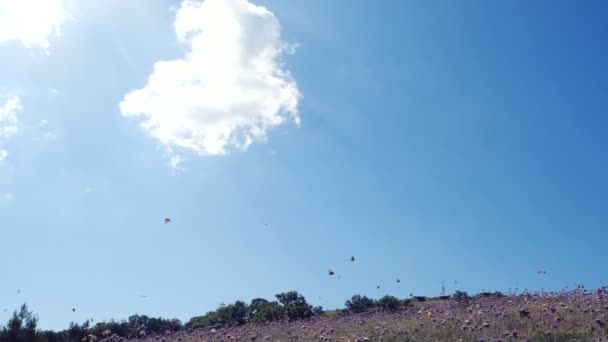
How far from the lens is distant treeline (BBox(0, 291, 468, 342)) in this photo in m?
16.8

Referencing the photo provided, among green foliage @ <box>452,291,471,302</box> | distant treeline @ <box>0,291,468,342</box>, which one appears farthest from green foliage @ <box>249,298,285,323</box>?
green foliage @ <box>452,291,471,302</box>

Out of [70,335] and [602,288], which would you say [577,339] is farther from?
[70,335]

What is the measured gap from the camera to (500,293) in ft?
57.1

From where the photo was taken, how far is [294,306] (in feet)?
75.9

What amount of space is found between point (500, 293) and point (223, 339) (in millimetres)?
8464

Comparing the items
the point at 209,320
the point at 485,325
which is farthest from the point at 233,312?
the point at 485,325

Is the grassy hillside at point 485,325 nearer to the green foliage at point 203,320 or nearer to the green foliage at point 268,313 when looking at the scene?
the green foliage at point 268,313

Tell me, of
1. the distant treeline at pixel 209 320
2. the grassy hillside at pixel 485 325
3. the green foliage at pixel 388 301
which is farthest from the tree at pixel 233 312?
the grassy hillside at pixel 485 325

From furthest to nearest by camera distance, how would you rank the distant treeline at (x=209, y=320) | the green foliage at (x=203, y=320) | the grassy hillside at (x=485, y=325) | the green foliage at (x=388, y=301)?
the green foliage at (x=203, y=320) → the green foliage at (x=388, y=301) → the distant treeline at (x=209, y=320) → the grassy hillside at (x=485, y=325)

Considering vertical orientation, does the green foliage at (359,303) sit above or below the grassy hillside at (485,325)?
above

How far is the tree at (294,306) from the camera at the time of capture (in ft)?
73.0

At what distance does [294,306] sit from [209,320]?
16.1ft

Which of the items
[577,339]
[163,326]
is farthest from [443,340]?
[163,326]

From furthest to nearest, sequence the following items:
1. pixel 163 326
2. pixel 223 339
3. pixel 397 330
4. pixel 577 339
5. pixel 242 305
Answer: pixel 242 305 → pixel 163 326 → pixel 223 339 → pixel 397 330 → pixel 577 339
